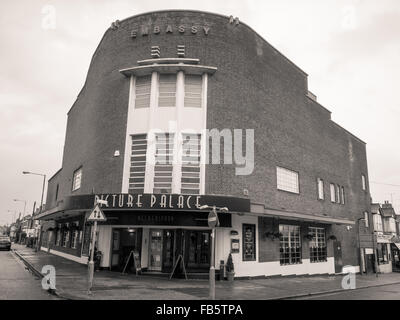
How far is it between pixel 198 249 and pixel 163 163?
16.7ft

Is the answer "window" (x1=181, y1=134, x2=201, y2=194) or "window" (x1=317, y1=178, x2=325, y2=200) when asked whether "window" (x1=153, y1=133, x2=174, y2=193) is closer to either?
"window" (x1=181, y1=134, x2=201, y2=194)

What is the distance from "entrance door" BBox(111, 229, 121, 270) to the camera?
19.9 m

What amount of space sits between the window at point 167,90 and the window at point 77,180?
11.2 meters

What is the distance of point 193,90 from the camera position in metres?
20.3

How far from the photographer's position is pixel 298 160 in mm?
25672

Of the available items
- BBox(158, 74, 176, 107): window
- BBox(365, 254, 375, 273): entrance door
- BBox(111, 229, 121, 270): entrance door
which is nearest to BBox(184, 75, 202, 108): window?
BBox(158, 74, 176, 107): window

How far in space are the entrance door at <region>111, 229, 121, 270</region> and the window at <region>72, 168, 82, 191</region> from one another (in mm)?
8751

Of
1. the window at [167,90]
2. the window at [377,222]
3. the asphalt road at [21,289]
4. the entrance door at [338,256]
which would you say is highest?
the window at [167,90]

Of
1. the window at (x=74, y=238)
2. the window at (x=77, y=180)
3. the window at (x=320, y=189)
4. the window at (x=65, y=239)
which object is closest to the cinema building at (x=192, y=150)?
the window at (x=74, y=238)

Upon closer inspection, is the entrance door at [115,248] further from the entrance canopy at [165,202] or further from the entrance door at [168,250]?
the entrance canopy at [165,202]

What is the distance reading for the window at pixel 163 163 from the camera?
61.8ft

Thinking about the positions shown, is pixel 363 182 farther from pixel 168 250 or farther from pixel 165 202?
pixel 165 202

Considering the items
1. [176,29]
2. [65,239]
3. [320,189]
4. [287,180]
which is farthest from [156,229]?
[65,239]
